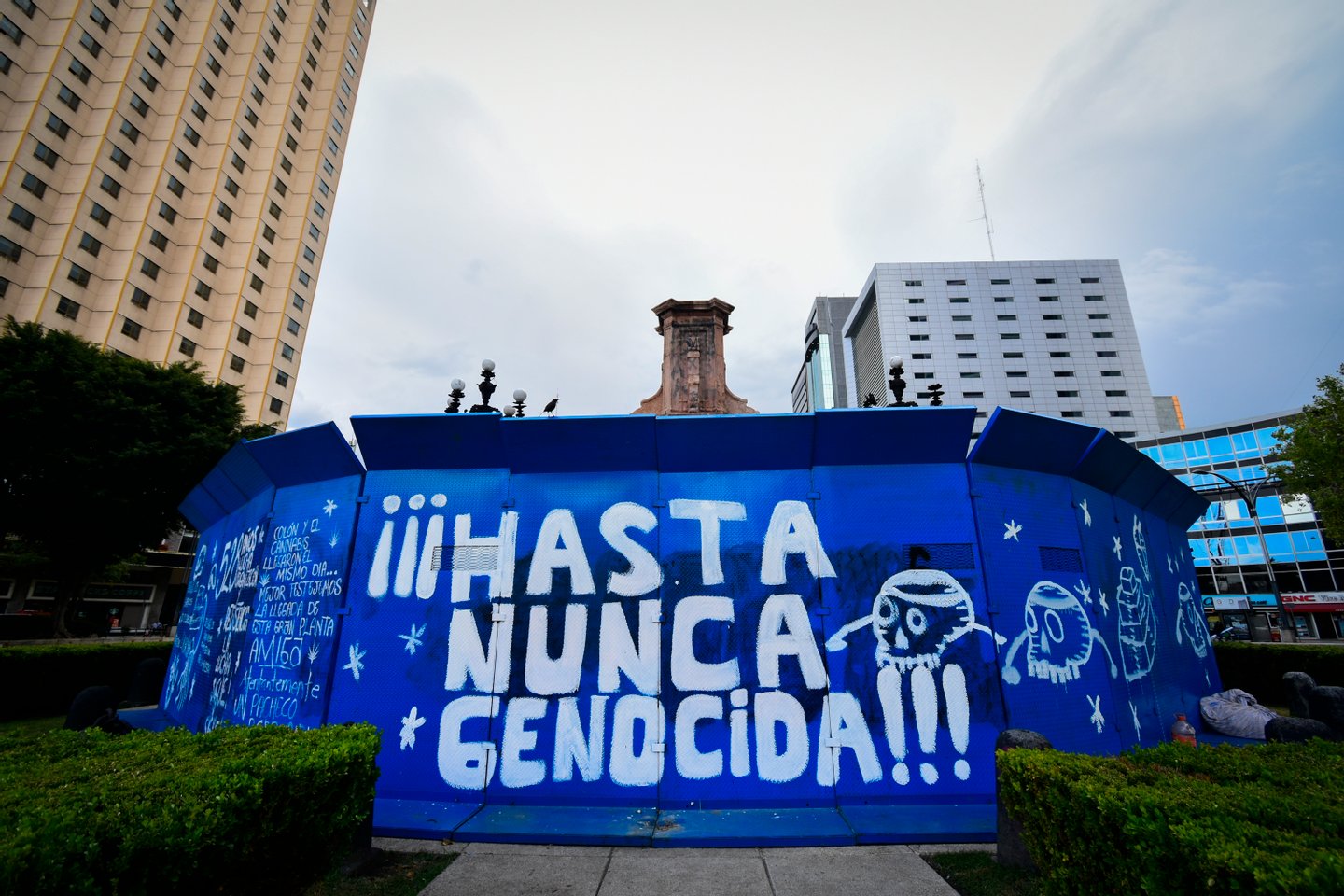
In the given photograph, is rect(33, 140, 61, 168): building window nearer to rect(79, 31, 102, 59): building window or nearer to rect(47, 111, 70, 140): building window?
rect(47, 111, 70, 140): building window

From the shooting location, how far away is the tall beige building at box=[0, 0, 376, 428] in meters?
40.1

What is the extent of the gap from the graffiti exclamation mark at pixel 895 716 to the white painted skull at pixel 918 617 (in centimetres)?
13

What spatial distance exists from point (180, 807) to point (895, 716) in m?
6.35

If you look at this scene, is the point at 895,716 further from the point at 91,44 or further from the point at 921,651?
the point at 91,44

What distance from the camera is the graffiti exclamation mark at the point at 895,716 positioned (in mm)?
6379

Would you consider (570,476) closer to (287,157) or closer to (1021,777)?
(1021,777)

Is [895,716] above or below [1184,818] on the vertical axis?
below

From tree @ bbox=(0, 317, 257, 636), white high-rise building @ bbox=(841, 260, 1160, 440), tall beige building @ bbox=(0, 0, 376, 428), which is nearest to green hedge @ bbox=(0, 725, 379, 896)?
tree @ bbox=(0, 317, 257, 636)

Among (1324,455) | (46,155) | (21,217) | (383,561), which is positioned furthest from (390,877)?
(46,155)

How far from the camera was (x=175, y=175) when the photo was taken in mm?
48500

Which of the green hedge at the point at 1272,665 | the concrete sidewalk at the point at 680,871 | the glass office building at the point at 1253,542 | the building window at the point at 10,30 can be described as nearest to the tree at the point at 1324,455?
the green hedge at the point at 1272,665

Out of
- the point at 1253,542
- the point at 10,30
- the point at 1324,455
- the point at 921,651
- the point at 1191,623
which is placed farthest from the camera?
the point at 1253,542

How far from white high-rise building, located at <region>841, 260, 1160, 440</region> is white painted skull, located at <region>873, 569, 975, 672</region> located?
70557 millimetres

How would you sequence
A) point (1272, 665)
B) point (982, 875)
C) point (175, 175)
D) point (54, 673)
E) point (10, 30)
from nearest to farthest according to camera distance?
point (982, 875), point (54, 673), point (1272, 665), point (10, 30), point (175, 175)
